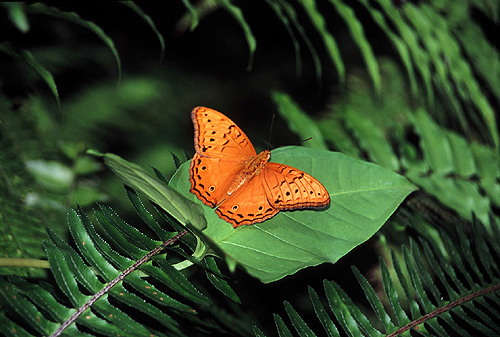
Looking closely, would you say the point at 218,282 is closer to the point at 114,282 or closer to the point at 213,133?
the point at 114,282

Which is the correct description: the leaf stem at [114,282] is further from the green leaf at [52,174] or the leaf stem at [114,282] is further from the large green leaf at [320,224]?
the green leaf at [52,174]

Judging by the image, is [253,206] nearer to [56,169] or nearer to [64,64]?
[56,169]

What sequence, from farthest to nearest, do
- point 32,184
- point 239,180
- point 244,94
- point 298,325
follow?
point 244,94, point 32,184, point 239,180, point 298,325

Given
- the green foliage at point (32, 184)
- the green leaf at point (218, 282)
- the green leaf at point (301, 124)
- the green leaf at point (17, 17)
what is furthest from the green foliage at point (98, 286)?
the green leaf at point (301, 124)

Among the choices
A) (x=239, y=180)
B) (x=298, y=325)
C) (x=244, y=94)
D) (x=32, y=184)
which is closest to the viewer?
(x=298, y=325)

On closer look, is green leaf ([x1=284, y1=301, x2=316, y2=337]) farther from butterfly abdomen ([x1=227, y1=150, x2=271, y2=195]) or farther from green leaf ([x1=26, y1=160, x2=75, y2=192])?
green leaf ([x1=26, y1=160, x2=75, y2=192])

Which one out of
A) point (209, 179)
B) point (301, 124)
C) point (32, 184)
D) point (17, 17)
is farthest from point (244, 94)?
point (17, 17)
